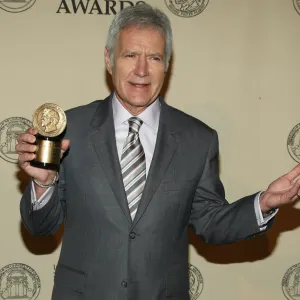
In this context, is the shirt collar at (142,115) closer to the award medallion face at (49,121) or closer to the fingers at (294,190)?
the award medallion face at (49,121)

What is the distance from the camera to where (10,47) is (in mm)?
2453

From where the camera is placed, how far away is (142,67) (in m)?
1.82

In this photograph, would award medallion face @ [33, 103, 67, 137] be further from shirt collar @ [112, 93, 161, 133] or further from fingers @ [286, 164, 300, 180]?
fingers @ [286, 164, 300, 180]

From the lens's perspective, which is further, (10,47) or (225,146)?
(225,146)

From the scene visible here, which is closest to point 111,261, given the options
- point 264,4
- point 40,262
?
point 40,262

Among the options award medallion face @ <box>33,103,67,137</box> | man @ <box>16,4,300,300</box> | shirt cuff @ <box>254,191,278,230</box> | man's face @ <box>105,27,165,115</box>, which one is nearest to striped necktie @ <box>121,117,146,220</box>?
man @ <box>16,4,300,300</box>

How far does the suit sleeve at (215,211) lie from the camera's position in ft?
6.07

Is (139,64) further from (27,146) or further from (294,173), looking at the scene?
(294,173)

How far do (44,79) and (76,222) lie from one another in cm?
85

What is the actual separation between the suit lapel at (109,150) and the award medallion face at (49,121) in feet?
0.51

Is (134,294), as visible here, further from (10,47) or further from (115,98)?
(10,47)

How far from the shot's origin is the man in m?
1.78

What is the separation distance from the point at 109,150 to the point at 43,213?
27 centimetres

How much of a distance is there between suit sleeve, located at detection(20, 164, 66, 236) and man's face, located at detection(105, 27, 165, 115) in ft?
1.05
